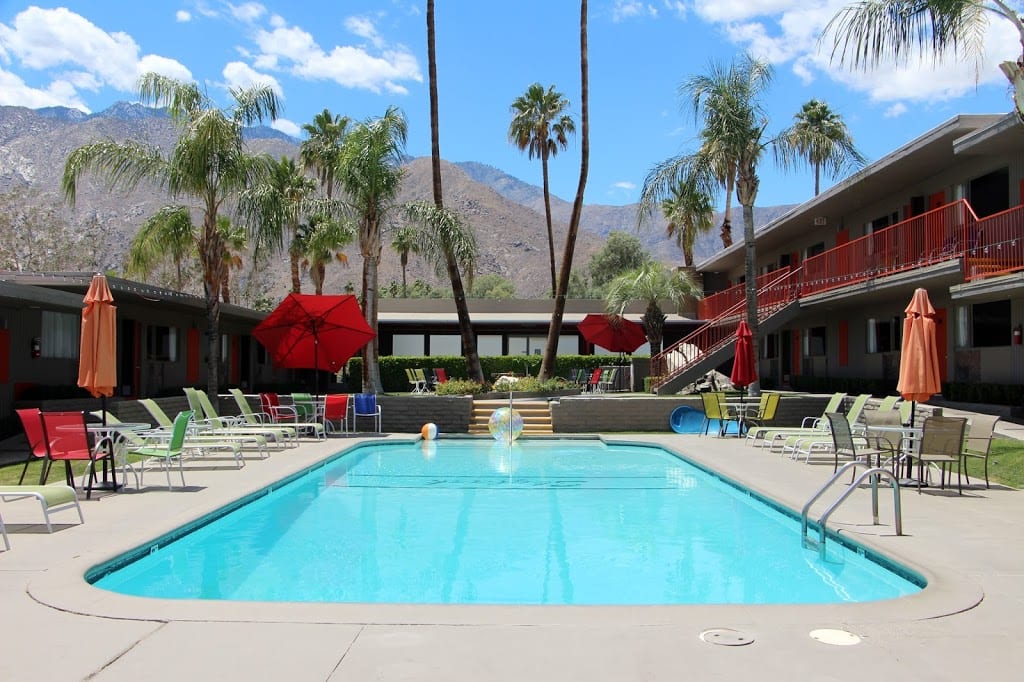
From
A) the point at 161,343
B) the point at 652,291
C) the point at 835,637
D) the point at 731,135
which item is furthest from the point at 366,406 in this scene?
the point at 835,637

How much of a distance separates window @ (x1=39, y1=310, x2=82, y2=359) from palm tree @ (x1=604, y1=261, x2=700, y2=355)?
16.6 meters

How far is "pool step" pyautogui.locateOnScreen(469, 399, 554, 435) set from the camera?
19500 millimetres

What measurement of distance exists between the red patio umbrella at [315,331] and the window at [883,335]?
13.4 m

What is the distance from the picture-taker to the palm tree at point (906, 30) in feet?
37.7

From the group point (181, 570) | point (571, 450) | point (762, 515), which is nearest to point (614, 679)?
point (181, 570)

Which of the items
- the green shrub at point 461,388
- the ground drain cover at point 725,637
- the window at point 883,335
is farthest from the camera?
the window at point 883,335

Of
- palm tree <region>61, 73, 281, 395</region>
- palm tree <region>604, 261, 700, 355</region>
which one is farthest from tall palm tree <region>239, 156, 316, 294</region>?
palm tree <region>604, 261, 700, 355</region>

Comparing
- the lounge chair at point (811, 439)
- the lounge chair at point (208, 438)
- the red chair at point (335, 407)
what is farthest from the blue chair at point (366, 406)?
the lounge chair at point (811, 439)

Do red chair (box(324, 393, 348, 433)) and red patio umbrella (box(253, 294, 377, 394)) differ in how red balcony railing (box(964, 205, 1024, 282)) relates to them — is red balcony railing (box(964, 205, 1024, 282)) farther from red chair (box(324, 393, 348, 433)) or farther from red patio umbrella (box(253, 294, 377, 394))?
red chair (box(324, 393, 348, 433))

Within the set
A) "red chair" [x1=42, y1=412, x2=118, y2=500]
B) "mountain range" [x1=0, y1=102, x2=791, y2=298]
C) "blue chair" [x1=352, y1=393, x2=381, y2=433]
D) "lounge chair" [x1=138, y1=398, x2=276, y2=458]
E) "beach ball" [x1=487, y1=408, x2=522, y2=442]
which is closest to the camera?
"red chair" [x1=42, y1=412, x2=118, y2=500]

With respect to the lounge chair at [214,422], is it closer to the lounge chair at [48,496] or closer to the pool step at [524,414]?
the pool step at [524,414]

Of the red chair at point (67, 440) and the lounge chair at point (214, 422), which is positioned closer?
the red chair at point (67, 440)

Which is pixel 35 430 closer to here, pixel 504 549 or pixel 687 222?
pixel 504 549

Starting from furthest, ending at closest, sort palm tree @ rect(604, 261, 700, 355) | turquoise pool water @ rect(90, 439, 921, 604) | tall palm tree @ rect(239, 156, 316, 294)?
palm tree @ rect(604, 261, 700, 355)
tall palm tree @ rect(239, 156, 316, 294)
turquoise pool water @ rect(90, 439, 921, 604)
